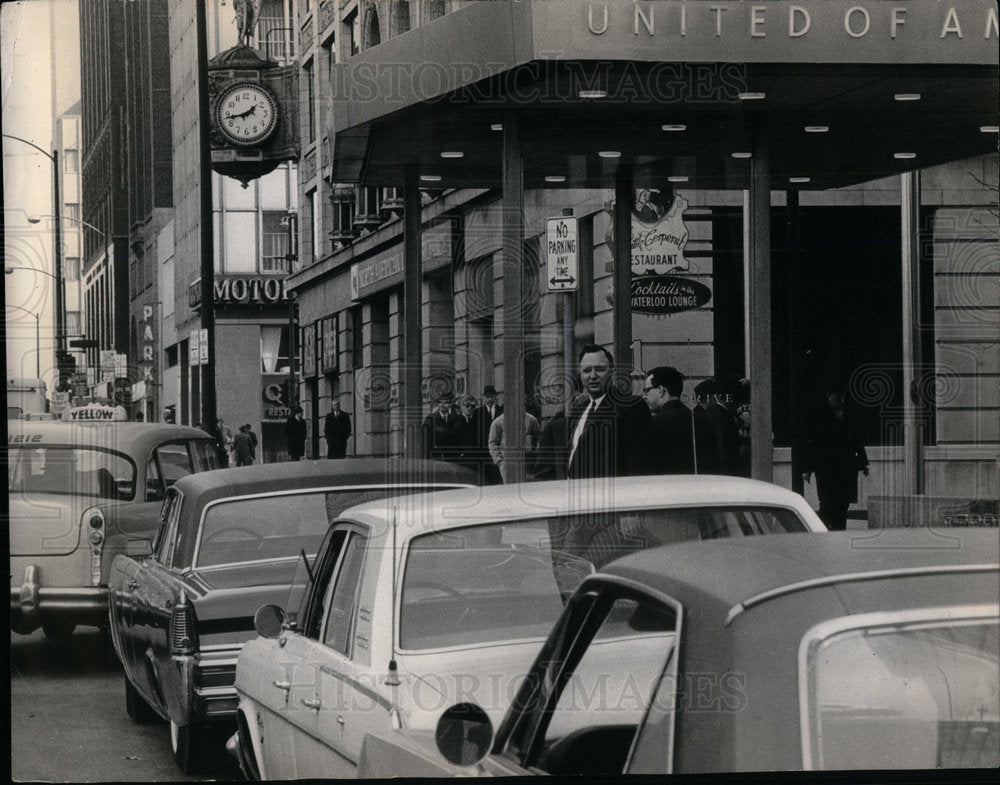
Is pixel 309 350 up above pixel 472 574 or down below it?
above

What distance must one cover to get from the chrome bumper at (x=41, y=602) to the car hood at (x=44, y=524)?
0.23ft

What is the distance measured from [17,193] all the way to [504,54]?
56.3 inches

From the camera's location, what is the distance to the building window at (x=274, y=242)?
15.0 ft

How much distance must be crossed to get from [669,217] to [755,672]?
1890 millimetres

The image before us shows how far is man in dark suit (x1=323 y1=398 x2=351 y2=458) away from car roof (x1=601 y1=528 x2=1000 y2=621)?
105cm

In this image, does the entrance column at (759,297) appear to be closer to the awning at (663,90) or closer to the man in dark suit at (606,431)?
the awning at (663,90)

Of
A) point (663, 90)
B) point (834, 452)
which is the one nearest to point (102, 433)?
point (663, 90)

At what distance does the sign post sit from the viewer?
14.2 ft

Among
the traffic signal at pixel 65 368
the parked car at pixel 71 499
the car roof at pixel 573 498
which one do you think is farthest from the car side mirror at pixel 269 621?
the traffic signal at pixel 65 368

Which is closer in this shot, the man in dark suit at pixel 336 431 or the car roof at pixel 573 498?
the car roof at pixel 573 498

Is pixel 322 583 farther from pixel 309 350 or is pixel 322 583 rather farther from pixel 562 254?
pixel 562 254

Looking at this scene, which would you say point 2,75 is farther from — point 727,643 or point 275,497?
point 727,643

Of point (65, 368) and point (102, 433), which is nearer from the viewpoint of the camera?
point (65, 368)

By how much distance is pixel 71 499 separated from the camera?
4.35m
